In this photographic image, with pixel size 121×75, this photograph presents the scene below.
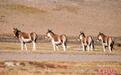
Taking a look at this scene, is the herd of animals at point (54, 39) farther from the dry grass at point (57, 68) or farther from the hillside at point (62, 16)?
the hillside at point (62, 16)

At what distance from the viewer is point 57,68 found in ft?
116

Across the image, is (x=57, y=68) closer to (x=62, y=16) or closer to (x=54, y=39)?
(x=54, y=39)

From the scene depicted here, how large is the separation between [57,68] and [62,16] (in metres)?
79.8

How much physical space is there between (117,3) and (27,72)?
10583cm

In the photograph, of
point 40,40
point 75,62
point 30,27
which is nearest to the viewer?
point 75,62

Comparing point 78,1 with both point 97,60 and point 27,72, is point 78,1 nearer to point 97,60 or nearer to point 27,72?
point 97,60

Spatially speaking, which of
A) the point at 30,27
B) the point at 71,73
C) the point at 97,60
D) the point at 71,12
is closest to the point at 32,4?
the point at 71,12

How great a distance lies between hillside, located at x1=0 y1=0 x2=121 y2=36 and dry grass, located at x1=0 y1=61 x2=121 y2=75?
181ft

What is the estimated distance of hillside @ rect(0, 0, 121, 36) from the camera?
329ft

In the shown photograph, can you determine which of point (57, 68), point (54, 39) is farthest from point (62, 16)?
point (57, 68)

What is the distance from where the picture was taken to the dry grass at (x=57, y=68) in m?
32.7

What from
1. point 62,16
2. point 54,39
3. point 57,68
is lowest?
point 57,68

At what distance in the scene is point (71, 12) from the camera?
12088 centimetres

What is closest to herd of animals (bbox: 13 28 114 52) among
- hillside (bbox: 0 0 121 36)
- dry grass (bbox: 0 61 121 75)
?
dry grass (bbox: 0 61 121 75)
